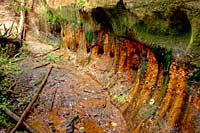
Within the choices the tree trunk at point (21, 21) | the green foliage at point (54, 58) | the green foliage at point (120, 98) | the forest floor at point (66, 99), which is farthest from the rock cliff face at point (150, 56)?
the tree trunk at point (21, 21)

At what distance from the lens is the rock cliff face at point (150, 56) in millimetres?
6129

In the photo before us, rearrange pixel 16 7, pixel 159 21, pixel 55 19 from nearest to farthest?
pixel 159 21 < pixel 55 19 < pixel 16 7

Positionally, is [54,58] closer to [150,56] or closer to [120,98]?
[120,98]

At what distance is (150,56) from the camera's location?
25.2 feet

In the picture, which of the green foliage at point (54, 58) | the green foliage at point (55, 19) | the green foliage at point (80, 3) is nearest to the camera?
the green foliage at point (80, 3)

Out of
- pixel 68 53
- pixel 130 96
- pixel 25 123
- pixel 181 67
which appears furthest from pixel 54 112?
pixel 68 53

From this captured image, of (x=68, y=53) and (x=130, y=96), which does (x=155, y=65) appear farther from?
(x=68, y=53)

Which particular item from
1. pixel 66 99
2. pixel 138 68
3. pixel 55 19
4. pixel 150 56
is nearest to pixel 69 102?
pixel 66 99

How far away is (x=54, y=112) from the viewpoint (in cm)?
830

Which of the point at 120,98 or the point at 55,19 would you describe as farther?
the point at 55,19

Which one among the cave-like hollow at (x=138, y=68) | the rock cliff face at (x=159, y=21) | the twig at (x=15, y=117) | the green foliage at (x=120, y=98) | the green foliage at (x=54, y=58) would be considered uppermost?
the rock cliff face at (x=159, y=21)

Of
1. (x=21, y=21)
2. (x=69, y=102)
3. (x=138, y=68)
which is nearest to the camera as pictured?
(x=138, y=68)

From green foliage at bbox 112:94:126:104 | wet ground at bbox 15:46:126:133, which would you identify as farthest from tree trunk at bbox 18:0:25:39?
green foliage at bbox 112:94:126:104

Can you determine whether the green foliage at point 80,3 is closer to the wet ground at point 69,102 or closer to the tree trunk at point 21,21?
the wet ground at point 69,102
